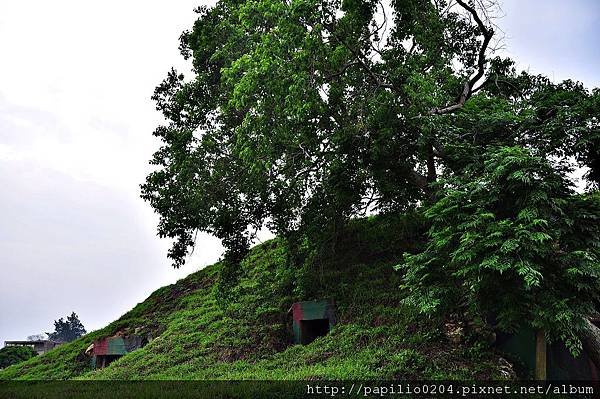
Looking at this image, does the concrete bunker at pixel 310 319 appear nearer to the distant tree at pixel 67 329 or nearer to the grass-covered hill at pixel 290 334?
the grass-covered hill at pixel 290 334

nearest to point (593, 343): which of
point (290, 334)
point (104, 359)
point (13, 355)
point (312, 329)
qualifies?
point (312, 329)

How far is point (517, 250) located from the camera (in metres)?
7.29

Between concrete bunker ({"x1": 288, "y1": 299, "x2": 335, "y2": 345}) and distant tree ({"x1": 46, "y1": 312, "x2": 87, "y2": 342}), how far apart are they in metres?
75.9

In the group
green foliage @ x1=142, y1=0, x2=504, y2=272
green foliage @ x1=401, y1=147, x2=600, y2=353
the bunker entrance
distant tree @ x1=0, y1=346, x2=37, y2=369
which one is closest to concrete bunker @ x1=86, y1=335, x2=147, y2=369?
the bunker entrance

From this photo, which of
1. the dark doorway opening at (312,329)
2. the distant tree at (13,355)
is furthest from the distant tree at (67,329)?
the dark doorway opening at (312,329)

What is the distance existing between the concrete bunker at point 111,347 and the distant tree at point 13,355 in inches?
354

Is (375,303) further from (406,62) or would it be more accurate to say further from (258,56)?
(258,56)

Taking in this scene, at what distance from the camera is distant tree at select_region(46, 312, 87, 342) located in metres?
79.2

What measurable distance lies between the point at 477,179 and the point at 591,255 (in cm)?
222

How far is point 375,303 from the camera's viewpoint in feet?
46.1

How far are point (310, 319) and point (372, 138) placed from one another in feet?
20.9

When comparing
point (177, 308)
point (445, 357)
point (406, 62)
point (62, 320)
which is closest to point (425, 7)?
point (406, 62)

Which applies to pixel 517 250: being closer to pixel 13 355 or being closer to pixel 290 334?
pixel 290 334

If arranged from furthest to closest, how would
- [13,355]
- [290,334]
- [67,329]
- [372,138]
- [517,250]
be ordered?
[67,329], [13,355], [290,334], [372,138], [517,250]
